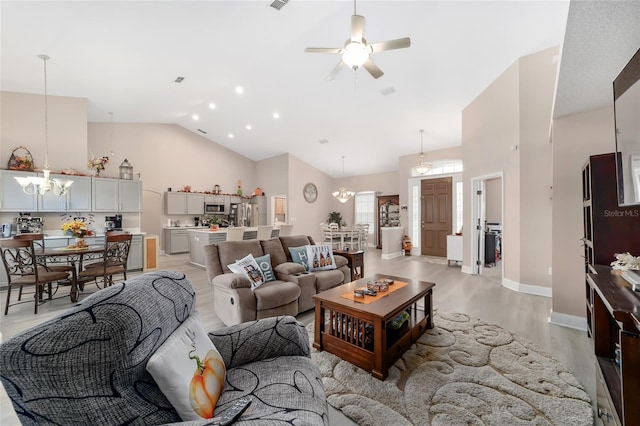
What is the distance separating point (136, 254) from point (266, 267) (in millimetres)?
4065

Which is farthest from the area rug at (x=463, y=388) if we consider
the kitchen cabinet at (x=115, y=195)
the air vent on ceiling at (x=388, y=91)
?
the kitchen cabinet at (x=115, y=195)

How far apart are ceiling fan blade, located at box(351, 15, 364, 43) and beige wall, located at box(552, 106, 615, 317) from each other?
2.45m

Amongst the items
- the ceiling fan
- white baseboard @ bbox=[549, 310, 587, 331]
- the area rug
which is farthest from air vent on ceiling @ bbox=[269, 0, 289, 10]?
white baseboard @ bbox=[549, 310, 587, 331]

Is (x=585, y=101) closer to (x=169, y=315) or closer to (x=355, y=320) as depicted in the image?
(x=355, y=320)

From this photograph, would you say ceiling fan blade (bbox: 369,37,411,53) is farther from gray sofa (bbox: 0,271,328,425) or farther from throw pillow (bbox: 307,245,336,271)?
gray sofa (bbox: 0,271,328,425)

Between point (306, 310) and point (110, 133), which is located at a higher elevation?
point (110, 133)

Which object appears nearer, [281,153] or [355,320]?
[355,320]

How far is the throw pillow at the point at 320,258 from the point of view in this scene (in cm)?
366

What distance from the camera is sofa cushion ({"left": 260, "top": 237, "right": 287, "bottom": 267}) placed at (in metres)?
3.49

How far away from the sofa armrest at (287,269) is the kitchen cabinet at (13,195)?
4.89 meters

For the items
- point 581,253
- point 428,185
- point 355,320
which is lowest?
point 355,320

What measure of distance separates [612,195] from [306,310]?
326cm

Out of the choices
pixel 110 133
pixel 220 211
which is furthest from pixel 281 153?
pixel 110 133

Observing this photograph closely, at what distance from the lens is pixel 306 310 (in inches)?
132
